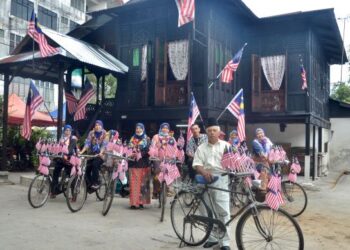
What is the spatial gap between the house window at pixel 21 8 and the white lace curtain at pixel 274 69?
23.5 meters

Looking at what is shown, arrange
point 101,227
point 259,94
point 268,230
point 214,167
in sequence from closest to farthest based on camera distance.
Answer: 1. point 268,230
2. point 214,167
3. point 101,227
4. point 259,94

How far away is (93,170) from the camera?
874cm

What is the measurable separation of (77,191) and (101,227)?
184cm

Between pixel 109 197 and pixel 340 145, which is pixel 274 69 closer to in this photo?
pixel 340 145

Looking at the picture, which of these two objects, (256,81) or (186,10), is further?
(256,81)

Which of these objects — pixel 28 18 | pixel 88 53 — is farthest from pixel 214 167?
pixel 28 18

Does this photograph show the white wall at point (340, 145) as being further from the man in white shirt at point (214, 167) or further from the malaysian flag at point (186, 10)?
the man in white shirt at point (214, 167)

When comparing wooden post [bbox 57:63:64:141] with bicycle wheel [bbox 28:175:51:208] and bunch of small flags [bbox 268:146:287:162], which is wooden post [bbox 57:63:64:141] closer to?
bicycle wheel [bbox 28:175:51:208]

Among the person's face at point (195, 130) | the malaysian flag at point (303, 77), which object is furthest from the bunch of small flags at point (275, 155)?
the malaysian flag at point (303, 77)

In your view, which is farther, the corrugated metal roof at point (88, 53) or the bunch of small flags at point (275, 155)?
the corrugated metal roof at point (88, 53)

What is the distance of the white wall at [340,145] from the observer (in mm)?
21156

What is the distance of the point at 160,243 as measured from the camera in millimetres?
5859

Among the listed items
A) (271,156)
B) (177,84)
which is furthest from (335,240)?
(177,84)

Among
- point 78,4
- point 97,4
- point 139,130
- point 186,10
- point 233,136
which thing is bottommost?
point 233,136
